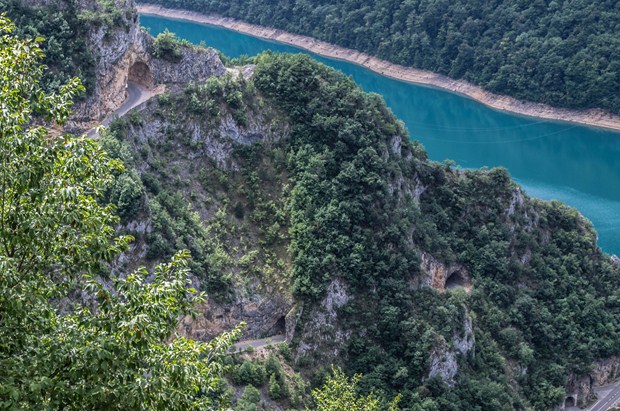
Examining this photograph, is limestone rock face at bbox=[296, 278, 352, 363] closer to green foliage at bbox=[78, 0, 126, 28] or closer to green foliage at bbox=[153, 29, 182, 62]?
green foliage at bbox=[153, 29, 182, 62]

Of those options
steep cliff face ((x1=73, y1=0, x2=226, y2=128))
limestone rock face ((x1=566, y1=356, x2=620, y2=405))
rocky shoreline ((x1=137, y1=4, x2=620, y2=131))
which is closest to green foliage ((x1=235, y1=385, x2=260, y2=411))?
steep cliff face ((x1=73, y1=0, x2=226, y2=128))

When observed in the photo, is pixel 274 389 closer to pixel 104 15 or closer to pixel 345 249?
pixel 345 249

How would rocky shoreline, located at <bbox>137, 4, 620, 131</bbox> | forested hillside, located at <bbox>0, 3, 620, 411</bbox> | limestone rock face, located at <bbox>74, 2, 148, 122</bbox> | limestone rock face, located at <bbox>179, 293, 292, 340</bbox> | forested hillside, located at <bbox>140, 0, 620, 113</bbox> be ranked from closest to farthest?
limestone rock face, located at <bbox>179, 293, 292, 340</bbox> < forested hillside, located at <bbox>0, 3, 620, 411</bbox> < limestone rock face, located at <bbox>74, 2, 148, 122</bbox> < forested hillside, located at <bbox>140, 0, 620, 113</bbox> < rocky shoreline, located at <bbox>137, 4, 620, 131</bbox>

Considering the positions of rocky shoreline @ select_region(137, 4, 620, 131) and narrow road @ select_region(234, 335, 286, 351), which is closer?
narrow road @ select_region(234, 335, 286, 351)

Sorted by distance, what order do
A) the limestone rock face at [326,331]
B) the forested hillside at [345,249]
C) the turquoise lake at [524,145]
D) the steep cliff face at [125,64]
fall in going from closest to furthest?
the forested hillside at [345,249] → the limestone rock face at [326,331] → the steep cliff face at [125,64] → the turquoise lake at [524,145]

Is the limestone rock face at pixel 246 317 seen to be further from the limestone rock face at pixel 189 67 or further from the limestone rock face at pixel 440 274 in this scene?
the limestone rock face at pixel 189 67

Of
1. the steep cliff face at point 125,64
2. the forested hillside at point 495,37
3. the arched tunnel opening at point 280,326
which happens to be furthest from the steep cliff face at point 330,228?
the forested hillside at point 495,37

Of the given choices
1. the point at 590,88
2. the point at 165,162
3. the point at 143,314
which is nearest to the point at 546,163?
the point at 590,88

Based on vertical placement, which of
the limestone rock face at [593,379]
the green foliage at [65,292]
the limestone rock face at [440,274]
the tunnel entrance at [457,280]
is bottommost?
the limestone rock face at [593,379]
